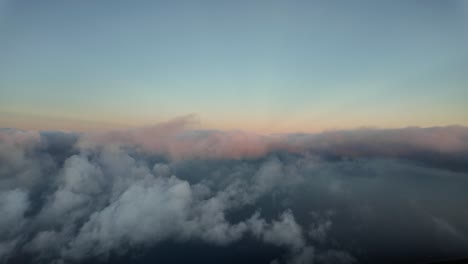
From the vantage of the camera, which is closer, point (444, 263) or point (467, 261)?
point (444, 263)
